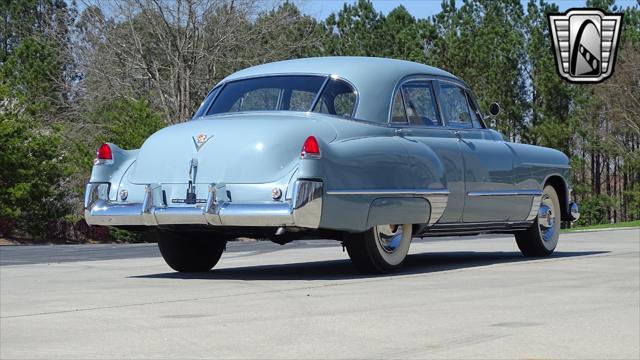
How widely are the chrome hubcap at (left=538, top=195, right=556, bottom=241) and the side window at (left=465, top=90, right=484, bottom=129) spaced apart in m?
1.24

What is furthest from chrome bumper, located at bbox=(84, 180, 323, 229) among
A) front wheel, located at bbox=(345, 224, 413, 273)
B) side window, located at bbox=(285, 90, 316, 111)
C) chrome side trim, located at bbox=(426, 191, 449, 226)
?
chrome side trim, located at bbox=(426, 191, 449, 226)

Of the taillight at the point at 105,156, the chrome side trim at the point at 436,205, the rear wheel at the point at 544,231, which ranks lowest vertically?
the rear wheel at the point at 544,231

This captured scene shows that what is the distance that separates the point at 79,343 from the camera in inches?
250

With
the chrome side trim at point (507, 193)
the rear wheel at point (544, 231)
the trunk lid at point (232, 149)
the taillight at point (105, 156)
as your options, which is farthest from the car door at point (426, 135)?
the taillight at point (105, 156)

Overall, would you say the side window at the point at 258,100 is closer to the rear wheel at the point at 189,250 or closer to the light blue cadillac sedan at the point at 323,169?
the light blue cadillac sedan at the point at 323,169

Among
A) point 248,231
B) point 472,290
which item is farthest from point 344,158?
point 472,290

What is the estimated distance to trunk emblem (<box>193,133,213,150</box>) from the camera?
10211 mm

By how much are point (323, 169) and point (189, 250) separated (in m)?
2.25

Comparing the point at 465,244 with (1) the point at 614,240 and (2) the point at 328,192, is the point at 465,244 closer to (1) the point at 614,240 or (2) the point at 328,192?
(1) the point at 614,240

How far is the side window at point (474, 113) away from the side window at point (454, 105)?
62mm

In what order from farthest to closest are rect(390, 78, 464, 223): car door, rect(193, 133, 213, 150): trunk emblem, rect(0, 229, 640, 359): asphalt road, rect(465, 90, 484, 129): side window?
rect(465, 90, 484, 129): side window
rect(390, 78, 464, 223): car door
rect(193, 133, 213, 150): trunk emblem
rect(0, 229, 640, 359): asphalt road

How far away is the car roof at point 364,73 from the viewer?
10977 mm

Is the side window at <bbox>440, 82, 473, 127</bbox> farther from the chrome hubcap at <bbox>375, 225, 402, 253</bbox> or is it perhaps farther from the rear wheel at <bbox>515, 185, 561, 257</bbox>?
the chrome hubcap at <bbox>375, 225, 402, 253</bbox>

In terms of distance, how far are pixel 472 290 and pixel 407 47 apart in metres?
50.0
